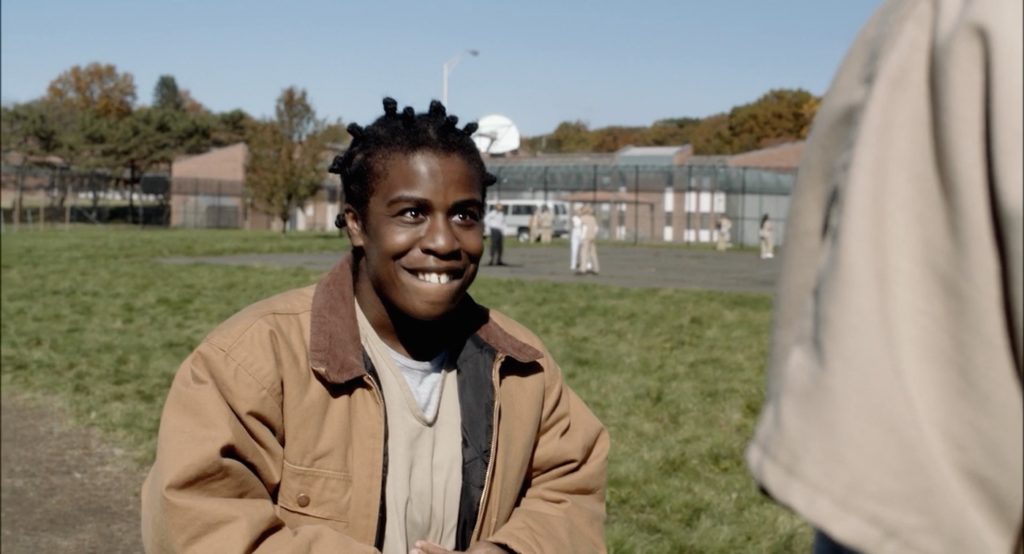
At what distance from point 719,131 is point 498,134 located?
8591 cm

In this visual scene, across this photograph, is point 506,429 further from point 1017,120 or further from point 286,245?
point 286,245

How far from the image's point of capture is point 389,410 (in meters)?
2.90

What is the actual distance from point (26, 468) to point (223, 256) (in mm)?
21640

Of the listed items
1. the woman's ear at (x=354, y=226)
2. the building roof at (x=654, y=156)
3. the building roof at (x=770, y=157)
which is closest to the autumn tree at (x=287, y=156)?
the building roof at (x=654, y=156)

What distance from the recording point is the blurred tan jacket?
1.00 m

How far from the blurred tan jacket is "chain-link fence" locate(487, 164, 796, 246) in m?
48.3

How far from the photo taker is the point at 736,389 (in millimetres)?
9703

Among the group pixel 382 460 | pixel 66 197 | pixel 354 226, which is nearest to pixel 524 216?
pixel 66 197

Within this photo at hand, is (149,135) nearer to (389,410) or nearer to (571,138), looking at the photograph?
(571,138)

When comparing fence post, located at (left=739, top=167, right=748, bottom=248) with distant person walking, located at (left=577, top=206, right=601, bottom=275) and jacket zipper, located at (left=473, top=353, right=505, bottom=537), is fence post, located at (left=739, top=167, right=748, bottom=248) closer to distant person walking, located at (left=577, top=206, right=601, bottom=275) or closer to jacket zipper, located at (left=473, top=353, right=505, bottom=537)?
distant person walking, located at (left=577, top=206, right=601, bottom=275)

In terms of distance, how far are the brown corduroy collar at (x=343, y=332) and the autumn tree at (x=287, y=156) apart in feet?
140

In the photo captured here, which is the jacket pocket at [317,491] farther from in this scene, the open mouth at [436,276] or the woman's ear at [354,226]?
the woman's ear at [354,226]

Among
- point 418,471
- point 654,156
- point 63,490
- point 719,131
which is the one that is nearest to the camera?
point 418,471

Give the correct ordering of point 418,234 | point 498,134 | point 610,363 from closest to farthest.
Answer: point 418,234 → point 498,134 → point 610,363
